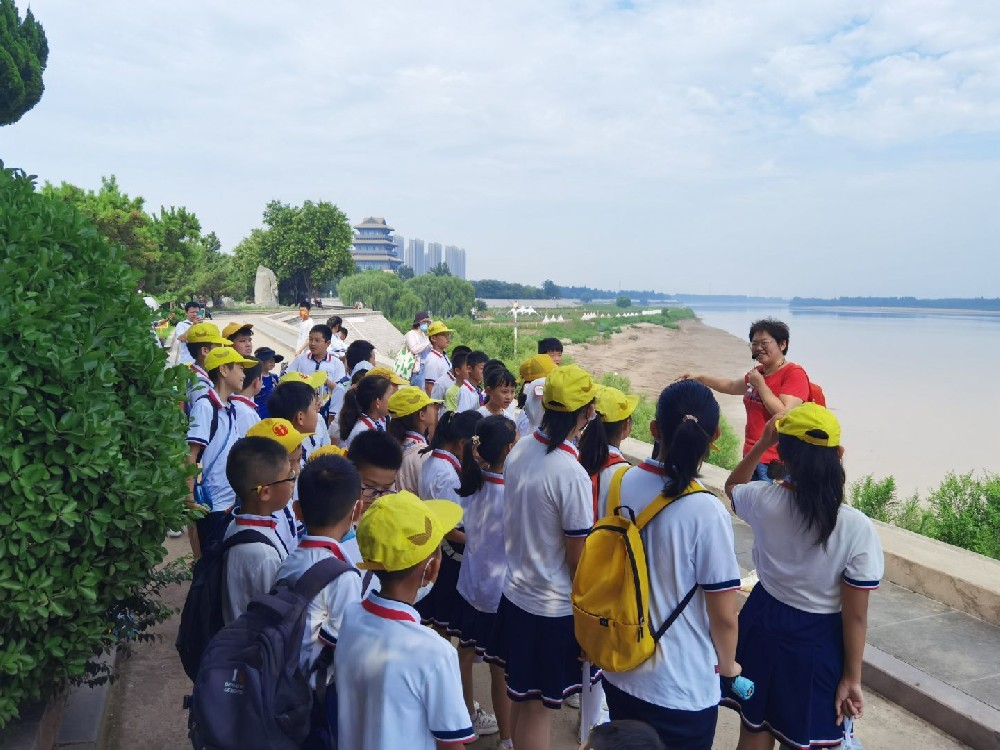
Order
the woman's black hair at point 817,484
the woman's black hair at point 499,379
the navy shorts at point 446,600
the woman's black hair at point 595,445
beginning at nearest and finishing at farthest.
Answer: the woman's black hair at point 817,484 < the woman's black hair at point 595,445 < the navy shorts at point 446,600 < the woman's black hair at point 499,379

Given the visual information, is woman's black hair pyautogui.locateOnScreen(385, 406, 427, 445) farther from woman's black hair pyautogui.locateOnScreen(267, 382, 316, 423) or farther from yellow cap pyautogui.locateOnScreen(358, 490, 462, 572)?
yellow cap pyautogui.locateOnScreen(358, 490, 462, 572)

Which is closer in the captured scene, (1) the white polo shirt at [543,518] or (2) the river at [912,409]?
(1) the white polo shirt at [543,518]

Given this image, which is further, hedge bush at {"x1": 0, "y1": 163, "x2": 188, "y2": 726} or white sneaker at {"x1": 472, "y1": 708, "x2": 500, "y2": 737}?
white sneaker at {"x1": 472, "y1": 708, "x2": 500, "y2": 737}

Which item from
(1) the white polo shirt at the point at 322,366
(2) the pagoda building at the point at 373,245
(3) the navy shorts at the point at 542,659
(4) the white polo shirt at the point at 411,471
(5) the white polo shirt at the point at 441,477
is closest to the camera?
(3) the navy shorts at the point at 542,659

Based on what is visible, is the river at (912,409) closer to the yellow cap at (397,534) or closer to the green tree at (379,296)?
the yellow cap at (397,534)

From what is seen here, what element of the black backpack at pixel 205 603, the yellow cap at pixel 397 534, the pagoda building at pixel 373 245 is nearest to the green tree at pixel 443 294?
the pagoda building at pixel 373 245

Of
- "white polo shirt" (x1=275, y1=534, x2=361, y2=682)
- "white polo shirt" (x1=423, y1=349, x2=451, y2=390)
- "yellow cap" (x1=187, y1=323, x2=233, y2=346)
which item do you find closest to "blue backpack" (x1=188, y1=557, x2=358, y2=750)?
→ "white polo shirt" (x1=275, y1=534, x2=361, y2=682)

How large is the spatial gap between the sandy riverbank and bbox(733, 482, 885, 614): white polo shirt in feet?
60.1

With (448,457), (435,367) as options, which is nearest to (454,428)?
(448,457)

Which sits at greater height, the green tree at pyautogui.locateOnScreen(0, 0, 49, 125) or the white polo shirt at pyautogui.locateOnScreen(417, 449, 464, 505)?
the green tree at pyautogui.locateOnScreen(0, 0, 49, 125)

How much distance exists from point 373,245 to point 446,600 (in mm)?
120369

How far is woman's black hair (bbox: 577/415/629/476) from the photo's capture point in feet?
10.3

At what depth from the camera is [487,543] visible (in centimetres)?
338

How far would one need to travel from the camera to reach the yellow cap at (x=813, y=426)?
8.29 ft
